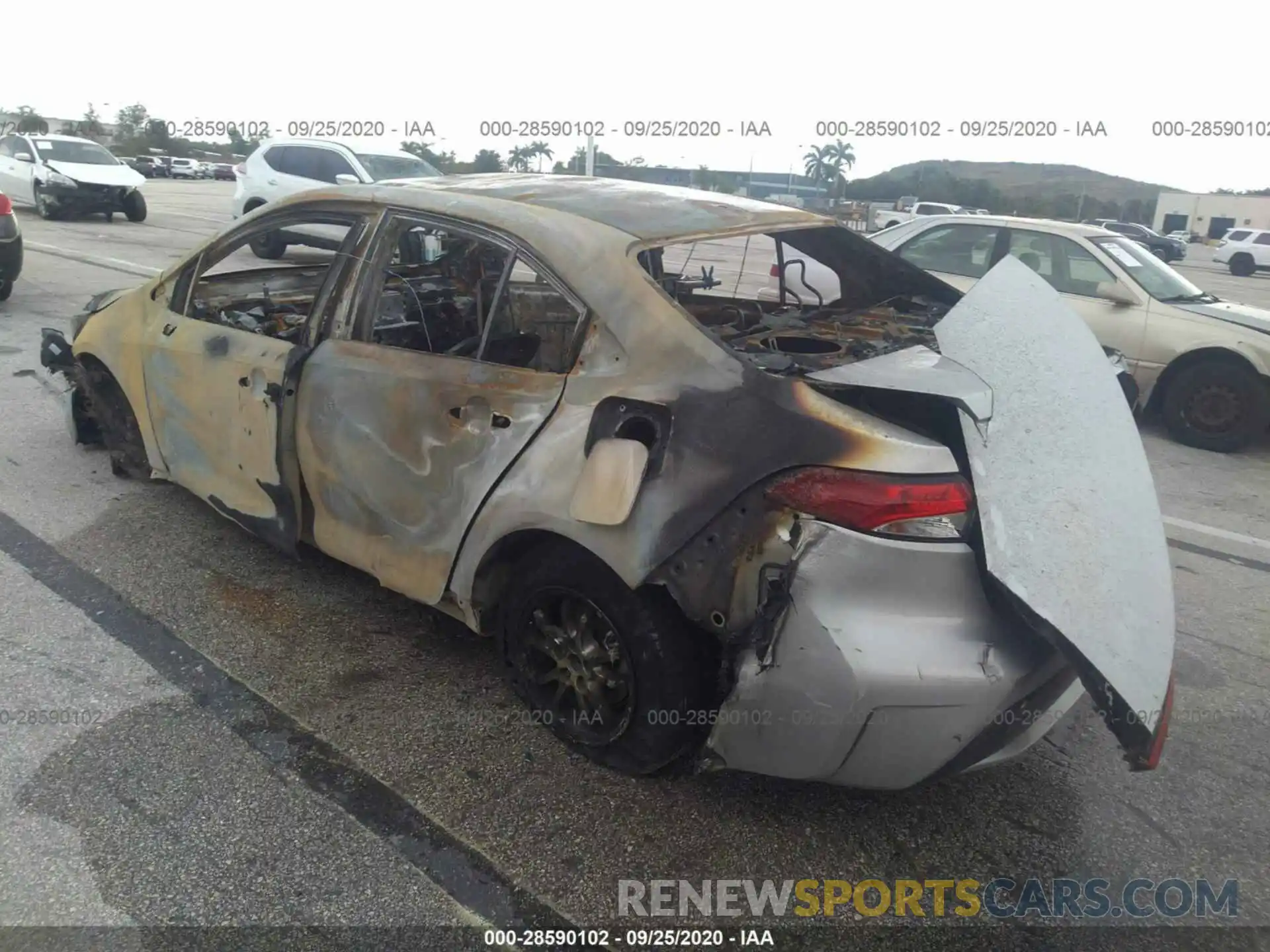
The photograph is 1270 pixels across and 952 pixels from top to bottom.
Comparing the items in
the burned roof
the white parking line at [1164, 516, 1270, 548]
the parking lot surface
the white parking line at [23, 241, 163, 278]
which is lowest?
the parking lot surface

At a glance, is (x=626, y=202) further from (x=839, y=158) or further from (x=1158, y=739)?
(x=839, y=158)

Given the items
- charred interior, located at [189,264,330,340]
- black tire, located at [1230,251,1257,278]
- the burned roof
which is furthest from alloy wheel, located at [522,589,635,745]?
black tire, located at [1230,251,1257,278]

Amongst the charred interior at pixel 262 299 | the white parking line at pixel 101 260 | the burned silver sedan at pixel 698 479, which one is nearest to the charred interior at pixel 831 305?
the burned silver sedan at pixel 698 479

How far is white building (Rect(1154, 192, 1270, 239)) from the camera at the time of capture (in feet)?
186

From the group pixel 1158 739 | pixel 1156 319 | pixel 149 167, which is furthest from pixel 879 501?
pixel 149 167

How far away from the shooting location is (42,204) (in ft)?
58.5

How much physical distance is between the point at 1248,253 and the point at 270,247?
3420 cm

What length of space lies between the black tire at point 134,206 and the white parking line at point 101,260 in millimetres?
4623

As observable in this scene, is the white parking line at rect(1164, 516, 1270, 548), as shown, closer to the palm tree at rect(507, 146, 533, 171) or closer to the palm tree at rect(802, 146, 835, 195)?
the palm tree at rect(507, 146, 533, 171)

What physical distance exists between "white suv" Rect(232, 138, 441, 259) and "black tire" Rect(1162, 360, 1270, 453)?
10464 mm

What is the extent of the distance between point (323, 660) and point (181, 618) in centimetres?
66

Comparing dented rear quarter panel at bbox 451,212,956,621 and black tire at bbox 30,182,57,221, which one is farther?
black tire at bbox 30,182,57,221

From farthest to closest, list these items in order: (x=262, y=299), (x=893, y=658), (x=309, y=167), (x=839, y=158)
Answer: (x=839, y=158), (x=309, y=167), (x=262, y=299), (x=893, y=658)

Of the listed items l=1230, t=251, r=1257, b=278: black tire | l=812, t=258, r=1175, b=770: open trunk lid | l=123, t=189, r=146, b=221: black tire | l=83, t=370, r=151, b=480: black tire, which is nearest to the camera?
l=812, t=258, r=1175, b=770: open trunk lid
